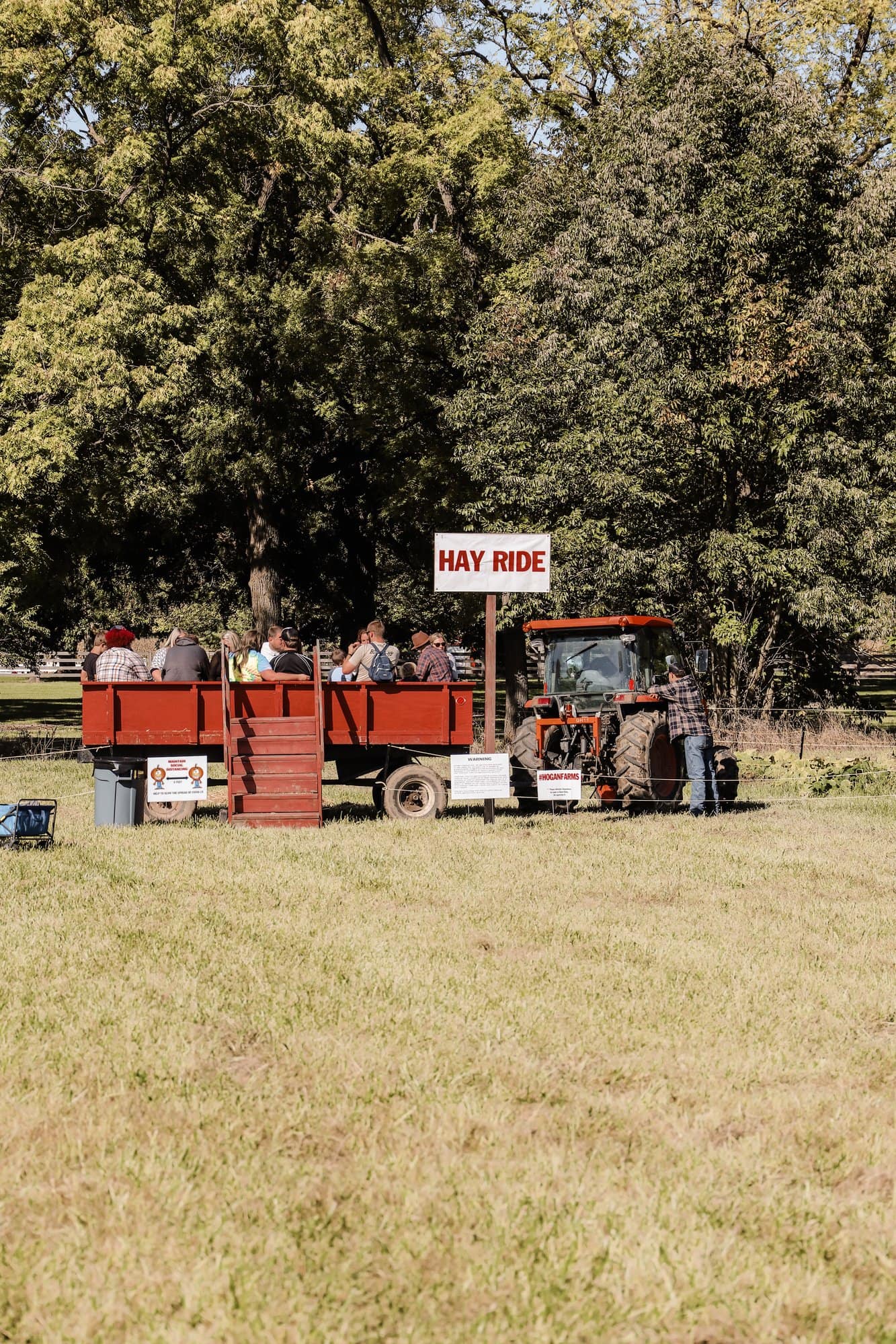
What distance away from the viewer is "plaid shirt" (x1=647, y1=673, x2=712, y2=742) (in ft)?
47.7

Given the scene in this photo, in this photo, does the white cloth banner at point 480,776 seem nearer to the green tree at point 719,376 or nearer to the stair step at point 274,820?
the stair step at point 274,820

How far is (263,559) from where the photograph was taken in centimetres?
2902

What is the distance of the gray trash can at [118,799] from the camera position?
13.2 m

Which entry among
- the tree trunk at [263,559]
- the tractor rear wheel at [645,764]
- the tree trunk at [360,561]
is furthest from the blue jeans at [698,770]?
the tree trunk at [360,561]

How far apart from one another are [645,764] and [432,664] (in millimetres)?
2683

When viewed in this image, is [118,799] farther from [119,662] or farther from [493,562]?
[493,562]

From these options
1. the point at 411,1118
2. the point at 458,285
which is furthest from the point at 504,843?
the point at 458,285

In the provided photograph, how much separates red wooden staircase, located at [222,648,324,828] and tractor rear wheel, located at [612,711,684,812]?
3.29 m

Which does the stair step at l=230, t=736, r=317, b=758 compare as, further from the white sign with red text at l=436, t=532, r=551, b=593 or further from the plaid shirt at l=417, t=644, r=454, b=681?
the plaid shirt at l=417, t=644, r=454, b=681

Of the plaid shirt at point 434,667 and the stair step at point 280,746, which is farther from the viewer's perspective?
the plaid shirt at point 434,667

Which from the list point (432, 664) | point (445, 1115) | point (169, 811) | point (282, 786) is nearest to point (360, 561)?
point (432, 664)

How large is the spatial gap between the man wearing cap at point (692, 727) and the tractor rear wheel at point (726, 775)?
3.45 ft

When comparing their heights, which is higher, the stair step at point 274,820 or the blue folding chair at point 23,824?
the blue folding chair at point 23,824

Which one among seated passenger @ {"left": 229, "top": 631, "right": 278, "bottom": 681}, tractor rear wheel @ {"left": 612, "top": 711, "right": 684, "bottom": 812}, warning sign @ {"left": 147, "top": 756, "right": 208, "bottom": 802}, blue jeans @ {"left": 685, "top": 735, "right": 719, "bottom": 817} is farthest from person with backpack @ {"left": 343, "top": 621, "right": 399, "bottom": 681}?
blue jeans @ {"left": 685, "top": 735, "right": 719, "bottom": 817}
